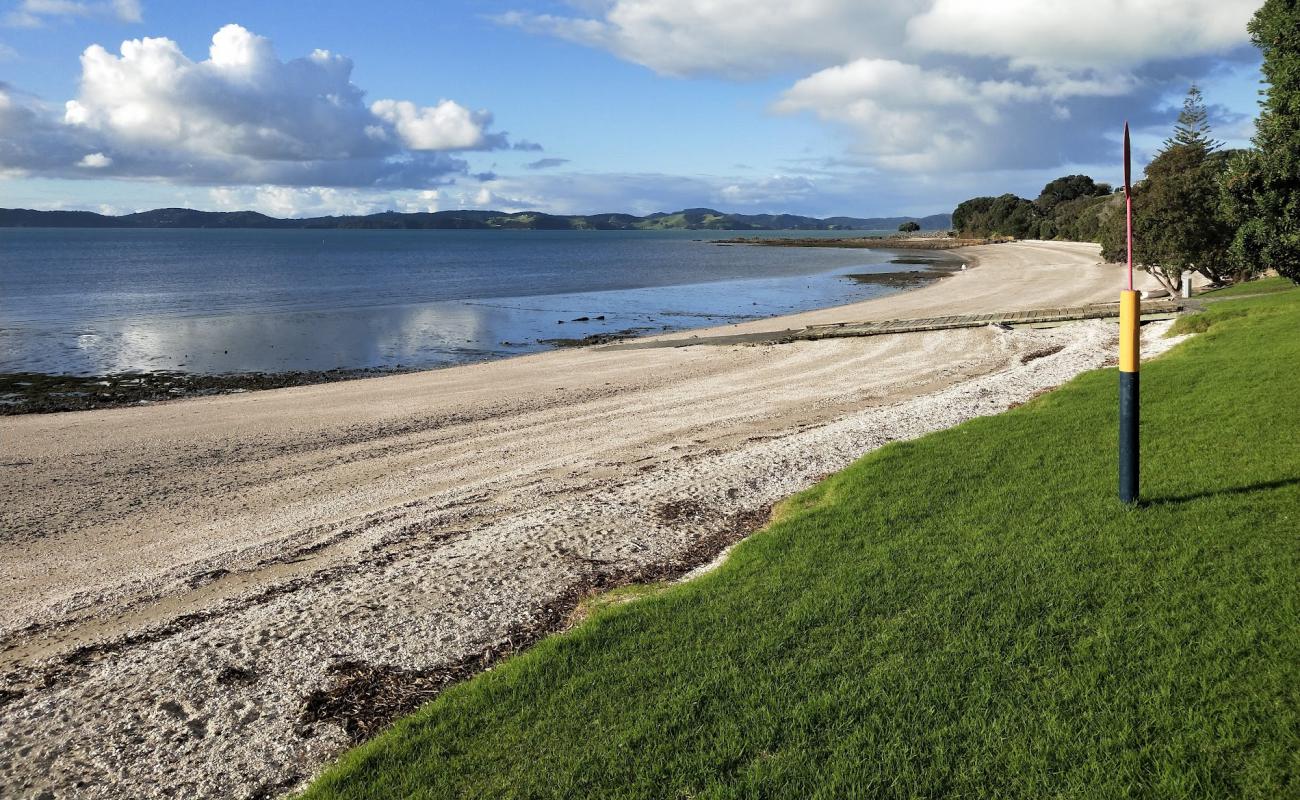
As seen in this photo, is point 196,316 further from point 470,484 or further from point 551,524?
point 551,524

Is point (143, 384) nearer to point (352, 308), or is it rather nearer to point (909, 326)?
point (352, 308)

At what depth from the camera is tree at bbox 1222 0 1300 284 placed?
1308cm

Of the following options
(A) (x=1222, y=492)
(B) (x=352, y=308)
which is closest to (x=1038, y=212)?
(B) (x=352, y=308)

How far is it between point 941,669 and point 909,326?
28.1 m

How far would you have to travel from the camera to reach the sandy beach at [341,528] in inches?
238

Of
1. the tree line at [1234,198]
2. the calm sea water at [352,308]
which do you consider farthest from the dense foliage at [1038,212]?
the tree line at [1234,198]

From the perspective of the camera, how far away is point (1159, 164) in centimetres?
3656

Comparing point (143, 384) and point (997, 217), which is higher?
point (997, 217)

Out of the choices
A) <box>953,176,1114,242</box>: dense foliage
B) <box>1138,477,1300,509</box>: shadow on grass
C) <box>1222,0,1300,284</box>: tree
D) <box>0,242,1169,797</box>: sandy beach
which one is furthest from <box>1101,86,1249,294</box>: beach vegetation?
<box>953,176,1114,242</box>: dense foliage

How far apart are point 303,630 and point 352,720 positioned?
1.84m

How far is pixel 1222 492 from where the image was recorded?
762 centimetres

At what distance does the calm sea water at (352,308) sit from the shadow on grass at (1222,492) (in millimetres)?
27437

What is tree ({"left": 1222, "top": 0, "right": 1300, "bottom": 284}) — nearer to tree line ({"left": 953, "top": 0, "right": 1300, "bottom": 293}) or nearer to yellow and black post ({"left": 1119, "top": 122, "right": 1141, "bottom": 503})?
tree line ({"left": 953, "top": 0, "right": 1300, "bottom": 293})

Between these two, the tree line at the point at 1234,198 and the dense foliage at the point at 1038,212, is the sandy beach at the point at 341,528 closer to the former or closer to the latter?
the tree line at the point at 1234,198
